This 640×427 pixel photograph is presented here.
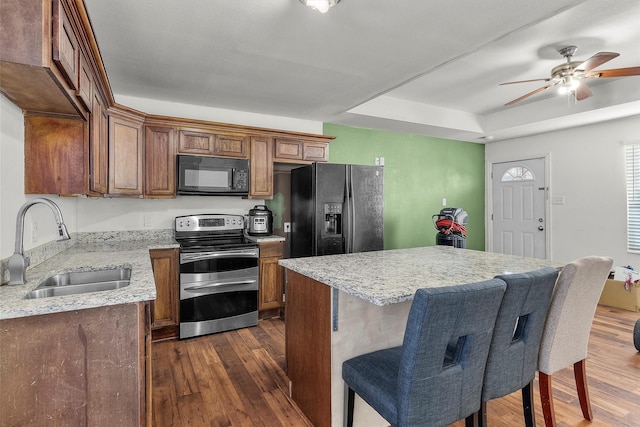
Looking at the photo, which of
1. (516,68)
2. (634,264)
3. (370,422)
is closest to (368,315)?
(370,422)

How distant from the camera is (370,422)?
1.78 m

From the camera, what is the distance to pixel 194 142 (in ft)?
11.2

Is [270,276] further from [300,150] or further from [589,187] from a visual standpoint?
[589,187]

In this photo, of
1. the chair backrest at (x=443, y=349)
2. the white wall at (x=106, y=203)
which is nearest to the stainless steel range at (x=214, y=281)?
the white wall at (x=106, y=203)

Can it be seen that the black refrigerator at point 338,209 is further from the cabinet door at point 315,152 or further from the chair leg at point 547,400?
the chair leg at point 547,400

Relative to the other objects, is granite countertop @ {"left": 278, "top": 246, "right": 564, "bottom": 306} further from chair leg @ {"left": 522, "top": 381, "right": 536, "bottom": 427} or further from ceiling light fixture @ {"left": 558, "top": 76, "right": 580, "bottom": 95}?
ceiling light fixture @ {"left": 558, "top": 76, "right": 580, "bottom": 95}

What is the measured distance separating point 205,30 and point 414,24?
4.51 ft

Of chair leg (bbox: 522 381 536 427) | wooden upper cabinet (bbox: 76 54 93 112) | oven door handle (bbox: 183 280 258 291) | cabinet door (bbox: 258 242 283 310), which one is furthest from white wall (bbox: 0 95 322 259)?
chair leg (bbox: 522 381 536 427)

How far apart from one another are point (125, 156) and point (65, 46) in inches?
69.3

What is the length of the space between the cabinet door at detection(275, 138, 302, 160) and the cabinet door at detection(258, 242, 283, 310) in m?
1.05

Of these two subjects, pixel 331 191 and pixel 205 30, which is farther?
pixel 331 191

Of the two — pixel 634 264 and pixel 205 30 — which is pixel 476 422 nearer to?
pixel 205 30

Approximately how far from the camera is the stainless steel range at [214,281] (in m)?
3.12

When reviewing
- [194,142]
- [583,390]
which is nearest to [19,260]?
[194,142]
